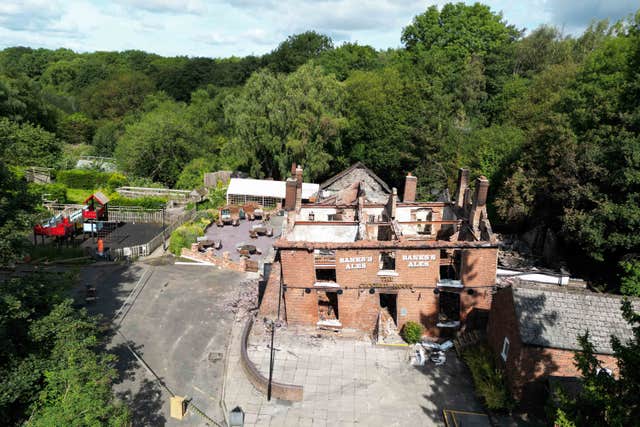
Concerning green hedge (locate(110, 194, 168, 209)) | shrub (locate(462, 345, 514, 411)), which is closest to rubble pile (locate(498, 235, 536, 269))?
shrub (locate(462, 345, 514, 411))

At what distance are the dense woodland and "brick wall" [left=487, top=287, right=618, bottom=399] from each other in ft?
33.9

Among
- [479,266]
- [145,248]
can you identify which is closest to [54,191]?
[145,248]

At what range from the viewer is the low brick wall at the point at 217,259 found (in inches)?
1057

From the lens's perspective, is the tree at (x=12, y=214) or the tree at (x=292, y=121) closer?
the tree at (x=12, y=214)

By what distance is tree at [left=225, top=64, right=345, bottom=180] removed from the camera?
41812 millimetres

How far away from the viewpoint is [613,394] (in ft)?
29.7

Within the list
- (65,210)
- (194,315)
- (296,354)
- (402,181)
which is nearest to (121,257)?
(194,315)

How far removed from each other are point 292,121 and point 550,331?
3177 cm

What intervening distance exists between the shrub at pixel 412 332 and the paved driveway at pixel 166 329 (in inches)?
322

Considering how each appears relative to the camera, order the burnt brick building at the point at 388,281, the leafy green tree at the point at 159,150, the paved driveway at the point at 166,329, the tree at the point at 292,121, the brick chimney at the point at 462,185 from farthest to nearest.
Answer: the leafy green tree at the point at 159,150 → the tree at the point at 292,121 → the brick chimney at the point at 462,185 → the burnt brick building at the point at 388,281 → the paved driveway at the point at 166,329

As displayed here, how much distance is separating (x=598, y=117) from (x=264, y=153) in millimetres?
29205

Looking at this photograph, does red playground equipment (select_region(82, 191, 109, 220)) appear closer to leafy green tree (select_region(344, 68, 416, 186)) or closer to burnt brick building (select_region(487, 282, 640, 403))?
leafy green tree (select_region(344, 68, 416, 186))

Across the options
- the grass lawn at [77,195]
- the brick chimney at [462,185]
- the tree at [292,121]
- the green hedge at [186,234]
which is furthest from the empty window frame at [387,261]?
the grass lawn at [77,195]

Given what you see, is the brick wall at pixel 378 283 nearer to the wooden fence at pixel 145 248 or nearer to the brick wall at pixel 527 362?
the brick wall at pixel 527 362
